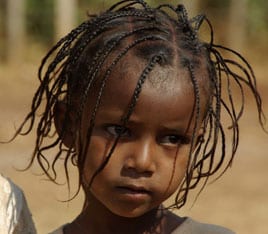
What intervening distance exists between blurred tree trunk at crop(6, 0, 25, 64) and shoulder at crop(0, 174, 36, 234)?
14429mm

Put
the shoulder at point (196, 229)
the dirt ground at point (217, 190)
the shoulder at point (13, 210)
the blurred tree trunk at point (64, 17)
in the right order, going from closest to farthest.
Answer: the shoulder at point (196, 229) → the shoulder at point (13, 210) → the dirt ground at point (217, 190) → the blurred tree trunk at point (64, 17)

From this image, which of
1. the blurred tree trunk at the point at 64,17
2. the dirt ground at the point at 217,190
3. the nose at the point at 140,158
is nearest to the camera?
the nose at the point at 140,158

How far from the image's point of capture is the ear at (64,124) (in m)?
3.03

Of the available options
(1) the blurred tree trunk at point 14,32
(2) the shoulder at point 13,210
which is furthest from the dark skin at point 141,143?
(1) the blurred tree trunk at point 14,32

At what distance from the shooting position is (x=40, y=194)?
31.0 feet

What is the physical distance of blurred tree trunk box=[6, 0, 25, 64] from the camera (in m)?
17.5

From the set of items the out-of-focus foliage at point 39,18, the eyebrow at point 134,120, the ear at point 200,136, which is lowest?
the out-of-focus foliage at point 39,18

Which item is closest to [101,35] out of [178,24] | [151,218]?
[178,24]

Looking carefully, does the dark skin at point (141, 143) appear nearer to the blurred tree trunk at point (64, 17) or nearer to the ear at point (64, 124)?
the ear at point (64, 124)

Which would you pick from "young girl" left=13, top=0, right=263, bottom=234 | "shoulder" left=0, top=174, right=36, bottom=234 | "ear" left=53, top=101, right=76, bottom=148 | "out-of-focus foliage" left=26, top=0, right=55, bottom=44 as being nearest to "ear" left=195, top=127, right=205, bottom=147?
"young girl" left=13, top=0, right=263, bottom=234

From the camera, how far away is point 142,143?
2752 millimetres

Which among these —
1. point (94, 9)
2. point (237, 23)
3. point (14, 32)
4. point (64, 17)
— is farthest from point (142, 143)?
point (94, 9)

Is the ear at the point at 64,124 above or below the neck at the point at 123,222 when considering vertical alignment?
above

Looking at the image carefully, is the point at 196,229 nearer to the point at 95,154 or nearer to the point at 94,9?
the point at 95,154
